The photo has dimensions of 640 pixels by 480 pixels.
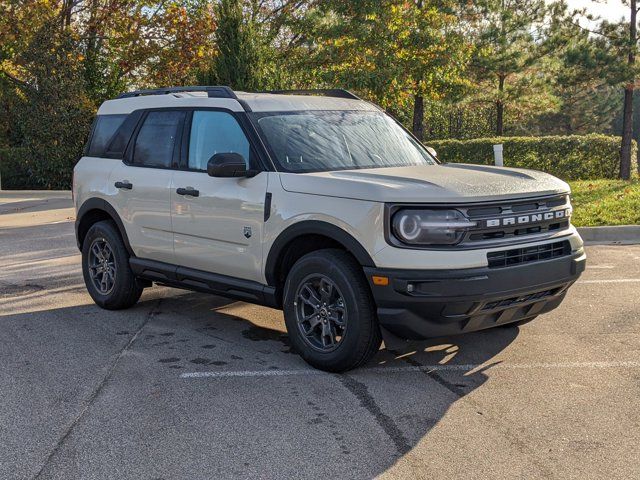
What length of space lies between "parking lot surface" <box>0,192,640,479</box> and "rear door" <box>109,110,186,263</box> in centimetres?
76

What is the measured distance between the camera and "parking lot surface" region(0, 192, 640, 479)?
399cm

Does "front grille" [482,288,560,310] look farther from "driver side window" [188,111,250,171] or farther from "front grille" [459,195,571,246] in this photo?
"driver side window" [188,111,250,171]

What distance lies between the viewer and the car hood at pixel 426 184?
499 cm

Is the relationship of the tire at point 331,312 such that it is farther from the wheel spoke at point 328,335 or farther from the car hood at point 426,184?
the car hood at point 426,184

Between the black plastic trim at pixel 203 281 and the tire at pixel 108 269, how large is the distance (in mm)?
178

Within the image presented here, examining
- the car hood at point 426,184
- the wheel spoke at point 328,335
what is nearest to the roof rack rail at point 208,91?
the car hood at point 426,184

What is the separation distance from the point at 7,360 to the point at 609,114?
179 feet

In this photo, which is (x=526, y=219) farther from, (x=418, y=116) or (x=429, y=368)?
(x=418, y=116)

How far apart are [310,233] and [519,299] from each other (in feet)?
Result: 4.82

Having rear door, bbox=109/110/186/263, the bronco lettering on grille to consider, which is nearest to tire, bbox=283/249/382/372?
the bronco lettering on grille

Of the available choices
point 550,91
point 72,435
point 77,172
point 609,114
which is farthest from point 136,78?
point 609,114

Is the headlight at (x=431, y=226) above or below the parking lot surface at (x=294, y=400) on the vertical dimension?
above

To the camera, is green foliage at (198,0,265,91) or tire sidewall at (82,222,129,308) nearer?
tire sidewall at (82,222,129,308)

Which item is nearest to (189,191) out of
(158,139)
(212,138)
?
(212,138)
